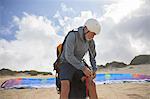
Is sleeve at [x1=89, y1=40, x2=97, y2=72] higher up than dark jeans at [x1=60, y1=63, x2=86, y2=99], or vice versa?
sleeve at [x1=89, y1=40, x2=97, y2=72]

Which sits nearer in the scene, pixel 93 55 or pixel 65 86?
pixel 65 86

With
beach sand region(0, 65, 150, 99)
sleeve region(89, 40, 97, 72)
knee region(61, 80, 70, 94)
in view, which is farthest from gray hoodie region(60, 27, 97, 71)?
beach sand region(0, 65, 150, 99)

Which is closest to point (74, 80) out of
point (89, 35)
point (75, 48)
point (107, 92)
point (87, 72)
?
point (87, 72)

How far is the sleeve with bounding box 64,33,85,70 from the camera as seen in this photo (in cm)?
365

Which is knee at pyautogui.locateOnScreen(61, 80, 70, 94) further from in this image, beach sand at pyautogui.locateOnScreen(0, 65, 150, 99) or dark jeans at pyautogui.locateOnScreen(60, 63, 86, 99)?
beach sand at pyautogui.locateOnScreen(0, 65, 150, 99)

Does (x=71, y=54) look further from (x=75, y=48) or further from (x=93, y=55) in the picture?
(x=93, y=55)

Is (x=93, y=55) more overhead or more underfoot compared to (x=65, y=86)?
more overhead

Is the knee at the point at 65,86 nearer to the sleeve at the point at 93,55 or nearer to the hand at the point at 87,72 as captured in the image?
the hand at the point at 87,72

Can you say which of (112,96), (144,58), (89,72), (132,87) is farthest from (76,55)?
(144,58)

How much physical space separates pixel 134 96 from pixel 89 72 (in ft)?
8.32

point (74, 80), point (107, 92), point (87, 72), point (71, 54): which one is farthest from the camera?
point (107, 92)

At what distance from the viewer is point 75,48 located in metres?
3.78

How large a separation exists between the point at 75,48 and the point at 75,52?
62 millimetres

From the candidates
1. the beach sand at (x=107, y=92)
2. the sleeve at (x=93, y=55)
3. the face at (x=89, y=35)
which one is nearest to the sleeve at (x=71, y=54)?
the face at (x=89, y=35)
